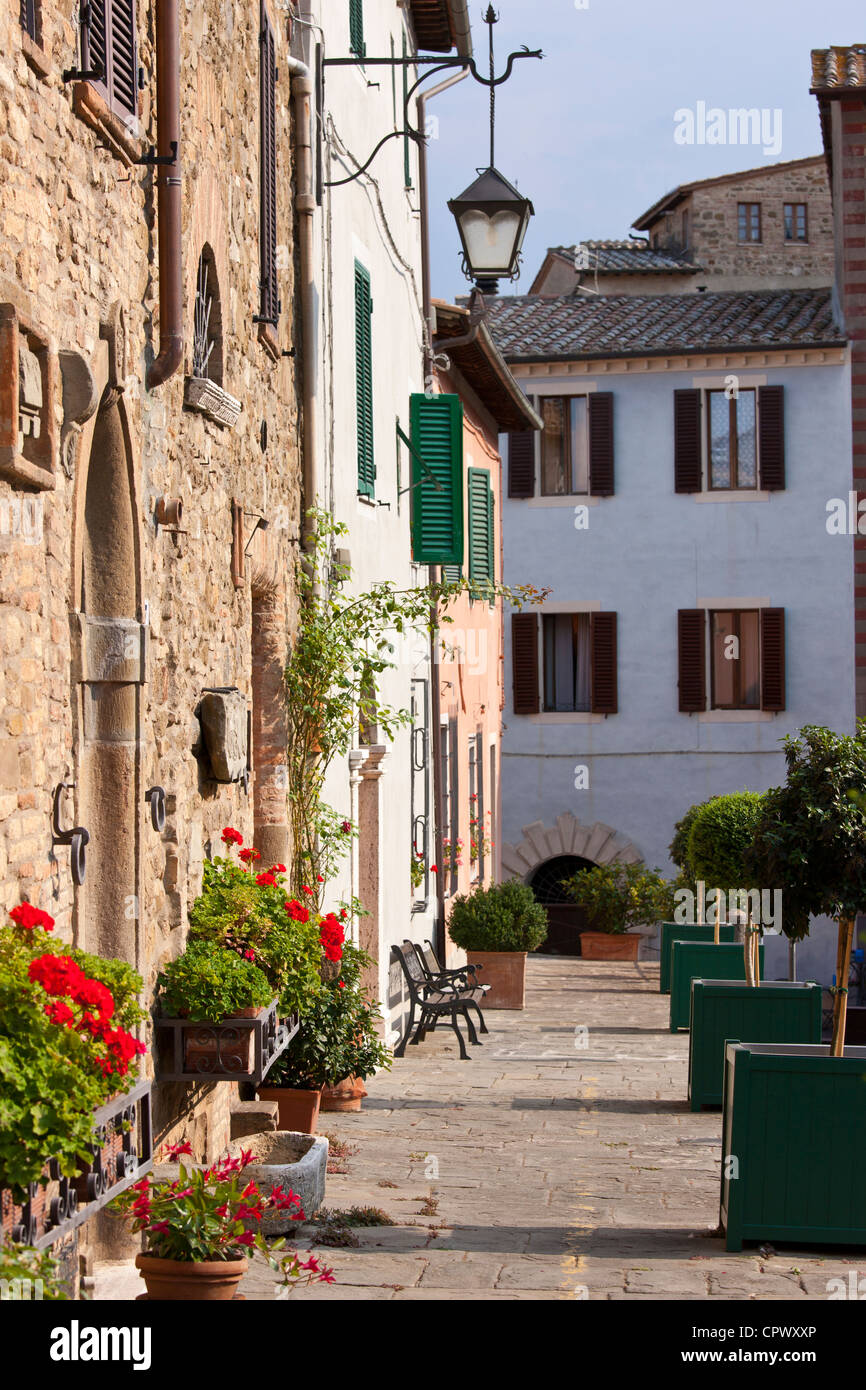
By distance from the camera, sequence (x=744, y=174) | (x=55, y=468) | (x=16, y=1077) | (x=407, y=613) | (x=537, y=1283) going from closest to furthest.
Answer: (x=16, y=1077) < (x=55, y=468) < (x=537, y=1283) < (x=407, y=613) < (x=744, y=174)

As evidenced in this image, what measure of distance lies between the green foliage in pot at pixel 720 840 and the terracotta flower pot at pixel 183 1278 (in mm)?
12283

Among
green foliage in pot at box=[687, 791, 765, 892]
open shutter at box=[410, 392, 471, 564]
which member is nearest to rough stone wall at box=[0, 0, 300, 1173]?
open shutter at box=[410, 392, 471, 564]

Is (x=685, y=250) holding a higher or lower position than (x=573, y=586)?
A: higher

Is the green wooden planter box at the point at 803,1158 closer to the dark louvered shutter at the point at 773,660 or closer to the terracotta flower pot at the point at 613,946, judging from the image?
the terracotta flower pot at the point at 613,946

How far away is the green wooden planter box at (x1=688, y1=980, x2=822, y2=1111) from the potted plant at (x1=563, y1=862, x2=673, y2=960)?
12.3 meters

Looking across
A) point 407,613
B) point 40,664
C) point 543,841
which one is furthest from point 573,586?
point 40,664

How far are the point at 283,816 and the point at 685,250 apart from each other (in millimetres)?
26961

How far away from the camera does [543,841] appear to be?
26078mm

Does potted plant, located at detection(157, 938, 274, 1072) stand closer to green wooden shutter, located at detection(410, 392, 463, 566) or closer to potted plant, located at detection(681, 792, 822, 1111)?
potted plant, located at detection(681, 792, 822, 1111)

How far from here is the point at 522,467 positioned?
26.0 m

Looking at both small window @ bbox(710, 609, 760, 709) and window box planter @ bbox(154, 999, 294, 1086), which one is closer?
window box planter @ bbox(154, 999, 294, 1086)

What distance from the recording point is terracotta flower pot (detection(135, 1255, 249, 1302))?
192 inches

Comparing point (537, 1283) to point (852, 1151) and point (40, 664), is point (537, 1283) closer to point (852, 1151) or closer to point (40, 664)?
point (852, 1151)

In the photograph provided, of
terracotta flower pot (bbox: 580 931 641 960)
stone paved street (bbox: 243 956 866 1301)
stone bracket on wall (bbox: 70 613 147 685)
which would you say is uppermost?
stone bracket on wall (bbox: 70 613 147 685)
